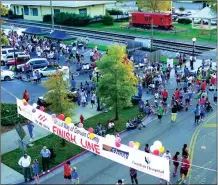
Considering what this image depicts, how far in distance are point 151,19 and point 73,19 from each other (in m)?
14.1

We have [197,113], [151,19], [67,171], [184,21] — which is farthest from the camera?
[184,21]

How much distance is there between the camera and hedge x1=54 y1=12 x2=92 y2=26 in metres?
61.8

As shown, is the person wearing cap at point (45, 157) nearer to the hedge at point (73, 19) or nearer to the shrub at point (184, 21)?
the hedge at point (73, 19)

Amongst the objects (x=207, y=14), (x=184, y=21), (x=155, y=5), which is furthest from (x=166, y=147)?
(x=184, y=21)

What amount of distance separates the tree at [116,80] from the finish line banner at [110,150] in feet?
16.6

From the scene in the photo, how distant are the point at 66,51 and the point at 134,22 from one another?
765 inches

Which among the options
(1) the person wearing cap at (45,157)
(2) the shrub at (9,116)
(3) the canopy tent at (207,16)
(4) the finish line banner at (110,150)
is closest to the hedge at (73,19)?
(3) the canopy tent at (207,16)

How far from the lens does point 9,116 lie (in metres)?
25.0

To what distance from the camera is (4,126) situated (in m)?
24.1

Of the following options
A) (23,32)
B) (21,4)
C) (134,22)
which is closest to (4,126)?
(23,32)

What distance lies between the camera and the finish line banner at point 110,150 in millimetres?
14656

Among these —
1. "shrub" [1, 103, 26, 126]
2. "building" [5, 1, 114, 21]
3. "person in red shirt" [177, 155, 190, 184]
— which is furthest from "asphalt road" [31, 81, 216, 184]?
"building" [5, 1, 114, 21]

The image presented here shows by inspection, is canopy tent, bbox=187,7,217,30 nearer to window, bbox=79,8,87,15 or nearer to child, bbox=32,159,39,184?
window, bbox=79,8,87,15

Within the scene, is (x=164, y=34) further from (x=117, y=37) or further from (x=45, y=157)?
(x=45, y=157)
